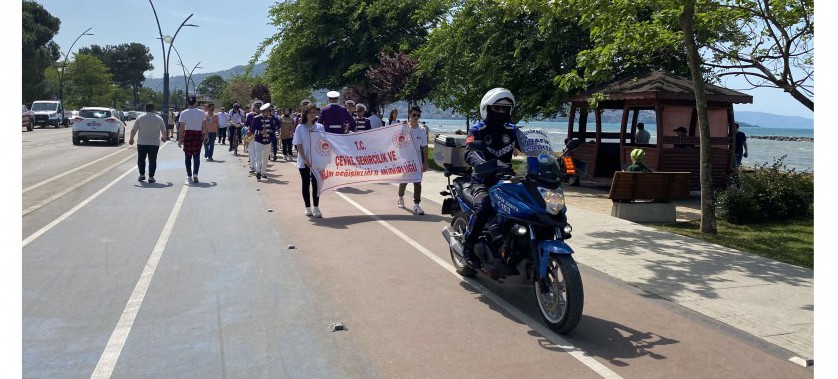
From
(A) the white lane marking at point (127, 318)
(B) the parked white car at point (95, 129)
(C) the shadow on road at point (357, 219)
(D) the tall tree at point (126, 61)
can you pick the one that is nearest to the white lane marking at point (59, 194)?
(A) the white lane marking at point (127, 318)

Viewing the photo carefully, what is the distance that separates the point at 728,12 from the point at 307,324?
8783 mm

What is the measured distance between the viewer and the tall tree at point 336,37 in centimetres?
3173

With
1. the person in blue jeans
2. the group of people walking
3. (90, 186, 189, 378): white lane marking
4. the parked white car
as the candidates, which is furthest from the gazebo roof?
the parked white car

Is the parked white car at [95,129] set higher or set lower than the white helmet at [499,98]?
higher

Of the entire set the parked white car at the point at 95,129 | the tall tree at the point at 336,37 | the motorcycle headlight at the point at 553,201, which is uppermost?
the tall tree at the point at 336,37

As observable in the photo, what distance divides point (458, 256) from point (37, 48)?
95682 mm

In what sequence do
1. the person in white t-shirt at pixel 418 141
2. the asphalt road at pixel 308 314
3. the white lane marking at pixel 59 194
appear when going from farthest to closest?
the person in white t-shirt at pixel 418 141 → the white lane marking at pixel 59 194 → the asphalt road at pixel 308 314

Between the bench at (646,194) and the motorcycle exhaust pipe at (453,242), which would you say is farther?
the bench at (646,194)

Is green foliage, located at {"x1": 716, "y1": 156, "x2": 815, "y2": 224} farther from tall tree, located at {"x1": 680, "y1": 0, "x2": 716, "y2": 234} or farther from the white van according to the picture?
the white van

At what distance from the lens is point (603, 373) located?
191 inches

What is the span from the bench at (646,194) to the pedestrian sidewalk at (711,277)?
1.71ft

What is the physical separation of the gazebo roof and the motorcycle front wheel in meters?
11.2

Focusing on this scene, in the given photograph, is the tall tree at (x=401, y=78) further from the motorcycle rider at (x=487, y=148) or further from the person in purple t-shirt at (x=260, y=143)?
Answer: the motorcycle rider at (x=487, y=148)
